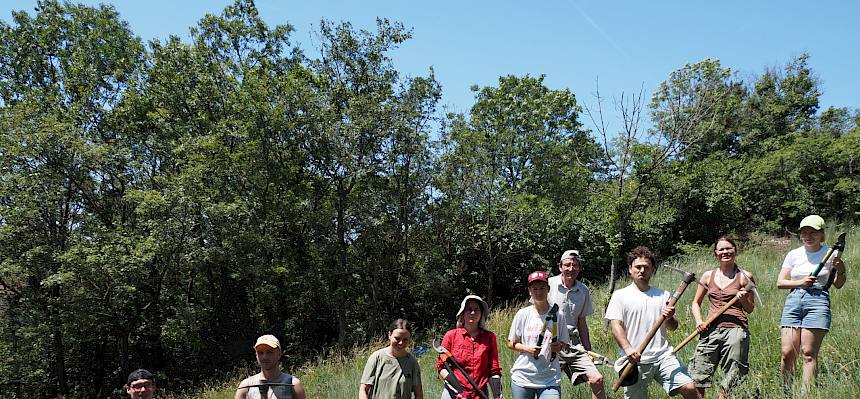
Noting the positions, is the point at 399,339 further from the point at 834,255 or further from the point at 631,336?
→ the point at 834,255

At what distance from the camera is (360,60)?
1741 centimetres

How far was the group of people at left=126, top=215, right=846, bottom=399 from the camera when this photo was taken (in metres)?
3.81

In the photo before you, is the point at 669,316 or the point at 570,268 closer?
the point at 669,316

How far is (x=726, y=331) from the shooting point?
4.13 meters

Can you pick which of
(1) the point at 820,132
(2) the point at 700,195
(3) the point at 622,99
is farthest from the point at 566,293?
(1) the point at 820,132

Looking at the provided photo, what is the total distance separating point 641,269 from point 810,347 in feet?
4.81

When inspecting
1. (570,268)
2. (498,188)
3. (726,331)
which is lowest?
(726,331)

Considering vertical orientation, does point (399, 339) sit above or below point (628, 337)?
above

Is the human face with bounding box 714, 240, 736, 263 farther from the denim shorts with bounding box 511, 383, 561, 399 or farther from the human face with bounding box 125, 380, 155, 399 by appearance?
the human face with bounding box 125, 380, 155, 399

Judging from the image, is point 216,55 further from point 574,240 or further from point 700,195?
point 700,195

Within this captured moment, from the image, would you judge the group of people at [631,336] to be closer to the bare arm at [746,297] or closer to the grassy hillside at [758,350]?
the bare arm at [746,297]

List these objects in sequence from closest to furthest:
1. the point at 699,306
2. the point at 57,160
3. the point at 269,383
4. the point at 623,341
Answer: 1. the point at 269,383
2. the point at 623,341
3. the point at 699,306
4. the point at 57,160

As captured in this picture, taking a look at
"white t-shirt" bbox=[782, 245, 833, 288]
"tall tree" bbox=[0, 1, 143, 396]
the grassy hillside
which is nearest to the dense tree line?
"tall tree" bbox=[0, 1, 143, 396]

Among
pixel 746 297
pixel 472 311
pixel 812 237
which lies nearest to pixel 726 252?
pixel 746 297
